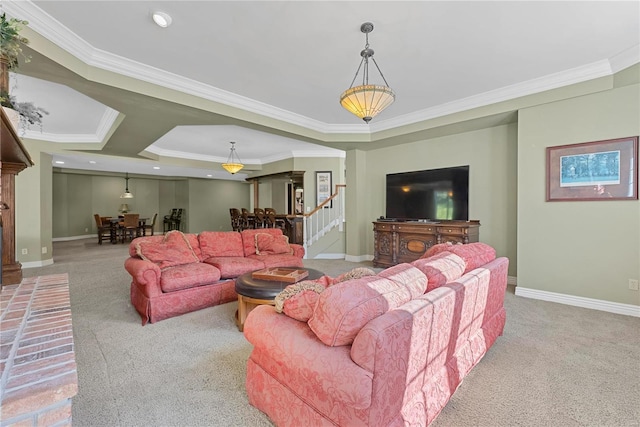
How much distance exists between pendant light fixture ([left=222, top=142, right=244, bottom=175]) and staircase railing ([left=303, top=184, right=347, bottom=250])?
7.25ft

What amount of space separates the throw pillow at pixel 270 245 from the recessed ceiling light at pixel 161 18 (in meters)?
2.76

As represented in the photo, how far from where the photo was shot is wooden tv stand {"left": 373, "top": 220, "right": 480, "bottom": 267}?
14.6ft

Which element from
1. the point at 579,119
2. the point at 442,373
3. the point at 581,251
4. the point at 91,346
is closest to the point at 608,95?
the point at 579,119

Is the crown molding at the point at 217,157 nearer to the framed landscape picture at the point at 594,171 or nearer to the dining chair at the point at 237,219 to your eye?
the dining chair at the point at 237,219

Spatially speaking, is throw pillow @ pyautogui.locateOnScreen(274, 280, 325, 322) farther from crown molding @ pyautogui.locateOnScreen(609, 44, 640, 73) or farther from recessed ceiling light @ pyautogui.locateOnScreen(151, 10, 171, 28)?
crown molding @ pyautogui.locateOnScreen(609, 44, 640, 73)

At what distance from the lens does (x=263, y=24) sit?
2531 millimetres

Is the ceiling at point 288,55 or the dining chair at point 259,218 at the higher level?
the ceiling at point 288,55

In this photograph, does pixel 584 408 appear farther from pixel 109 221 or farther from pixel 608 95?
pixel 109 221

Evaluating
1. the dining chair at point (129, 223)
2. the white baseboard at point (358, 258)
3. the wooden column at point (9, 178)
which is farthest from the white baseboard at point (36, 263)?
the white baseboard at point (358, 258)

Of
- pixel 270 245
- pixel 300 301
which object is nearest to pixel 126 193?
pixel 270 245

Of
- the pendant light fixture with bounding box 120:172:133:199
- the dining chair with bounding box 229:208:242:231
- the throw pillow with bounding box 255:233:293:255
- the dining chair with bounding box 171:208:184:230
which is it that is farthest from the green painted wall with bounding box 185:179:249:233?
the throw pillow with bounding box 255:233:293:255

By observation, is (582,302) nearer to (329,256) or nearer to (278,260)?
(278,260)

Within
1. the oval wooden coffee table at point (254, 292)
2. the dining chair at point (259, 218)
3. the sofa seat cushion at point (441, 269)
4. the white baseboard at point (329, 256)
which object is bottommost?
the white baseboard at point (329, 256)

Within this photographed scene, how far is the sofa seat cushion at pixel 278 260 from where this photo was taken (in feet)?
12.4
